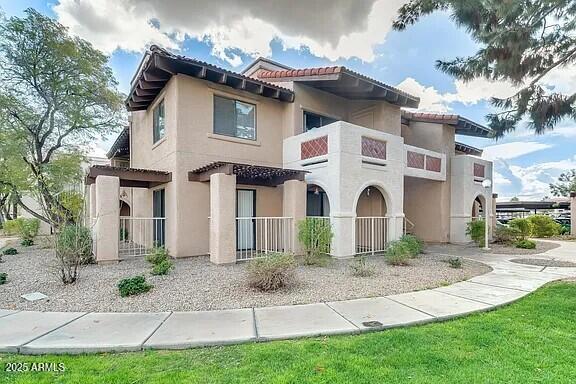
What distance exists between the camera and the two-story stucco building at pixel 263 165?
1109cm

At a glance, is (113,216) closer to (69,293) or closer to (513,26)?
(69,293)

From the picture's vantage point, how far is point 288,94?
13.7m

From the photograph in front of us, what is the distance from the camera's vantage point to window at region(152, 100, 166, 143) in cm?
1339

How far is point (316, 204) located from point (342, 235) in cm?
379

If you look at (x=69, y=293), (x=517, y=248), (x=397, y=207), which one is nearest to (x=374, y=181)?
(x=397, y=207)

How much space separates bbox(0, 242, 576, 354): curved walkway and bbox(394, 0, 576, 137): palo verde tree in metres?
4.57

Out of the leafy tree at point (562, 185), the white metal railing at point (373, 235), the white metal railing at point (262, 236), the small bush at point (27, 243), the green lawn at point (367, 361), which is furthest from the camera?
the leafy tree at point (562, 185)

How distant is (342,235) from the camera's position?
11.6m

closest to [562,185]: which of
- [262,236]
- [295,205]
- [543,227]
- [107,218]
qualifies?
[543,227]

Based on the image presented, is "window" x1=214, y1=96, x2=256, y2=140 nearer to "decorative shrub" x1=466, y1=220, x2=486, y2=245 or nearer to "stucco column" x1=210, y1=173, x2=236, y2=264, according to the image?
"stucco column" x1=210, y1=173, x2=236, y2=264

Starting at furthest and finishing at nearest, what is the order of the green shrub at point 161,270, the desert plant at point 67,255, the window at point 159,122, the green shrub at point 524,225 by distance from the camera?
the green shrub at point 524,225
the window at point 159,122
the green shrub at point 161,270
the desert plant at point 67,255

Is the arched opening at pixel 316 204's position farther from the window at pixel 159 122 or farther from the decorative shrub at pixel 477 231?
the decorative shrub at pixel 477 231

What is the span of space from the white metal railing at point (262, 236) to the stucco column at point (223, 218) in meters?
1.25

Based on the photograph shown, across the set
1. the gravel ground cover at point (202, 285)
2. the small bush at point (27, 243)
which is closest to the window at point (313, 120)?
the gravel ground cover at point (202, 285)
